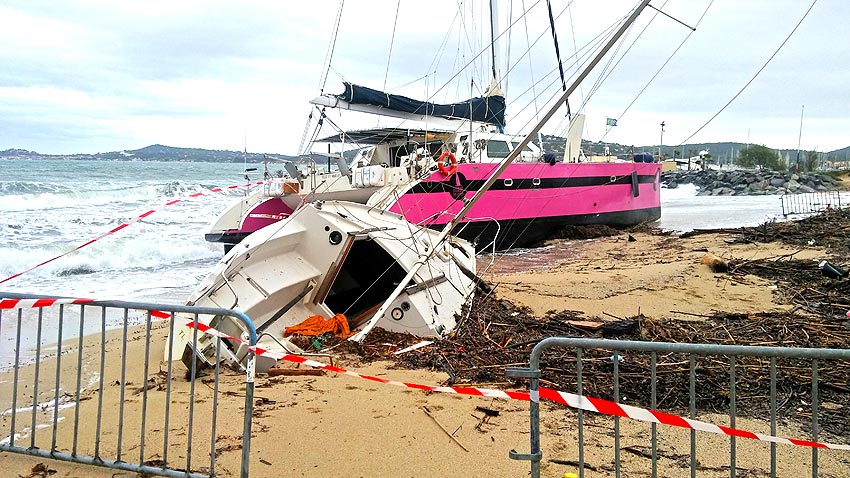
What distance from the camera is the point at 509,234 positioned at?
1738 cm

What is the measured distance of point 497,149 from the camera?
17188 millimetres

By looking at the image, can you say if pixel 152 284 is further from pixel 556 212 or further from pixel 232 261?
pixel 556 212

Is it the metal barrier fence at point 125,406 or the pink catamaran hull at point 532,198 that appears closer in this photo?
the metal barrier fence at point 125,406

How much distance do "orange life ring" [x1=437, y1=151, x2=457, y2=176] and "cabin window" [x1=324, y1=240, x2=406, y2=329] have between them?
6685 mm

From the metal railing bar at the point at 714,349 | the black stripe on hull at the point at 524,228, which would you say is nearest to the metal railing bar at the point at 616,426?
the metal railing bar at the point at 714,349

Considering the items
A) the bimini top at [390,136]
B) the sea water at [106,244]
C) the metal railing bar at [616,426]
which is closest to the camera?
the metal railing bar at [616,426]

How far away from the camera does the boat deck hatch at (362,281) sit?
26.8ft

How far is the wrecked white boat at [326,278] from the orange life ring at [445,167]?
22.2ft

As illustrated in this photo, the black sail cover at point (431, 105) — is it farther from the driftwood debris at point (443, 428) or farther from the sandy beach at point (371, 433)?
the driftwood debris at point (443, 428)

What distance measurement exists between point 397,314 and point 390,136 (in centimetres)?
1166

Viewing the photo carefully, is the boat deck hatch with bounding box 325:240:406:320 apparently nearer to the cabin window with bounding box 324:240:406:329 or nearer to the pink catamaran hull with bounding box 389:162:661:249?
the cabin window with bounding box 324:240:406:329

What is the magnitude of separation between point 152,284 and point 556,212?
10.9 metres

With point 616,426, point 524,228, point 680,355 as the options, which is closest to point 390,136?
point 524,228

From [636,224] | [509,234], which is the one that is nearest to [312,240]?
[509,234]
